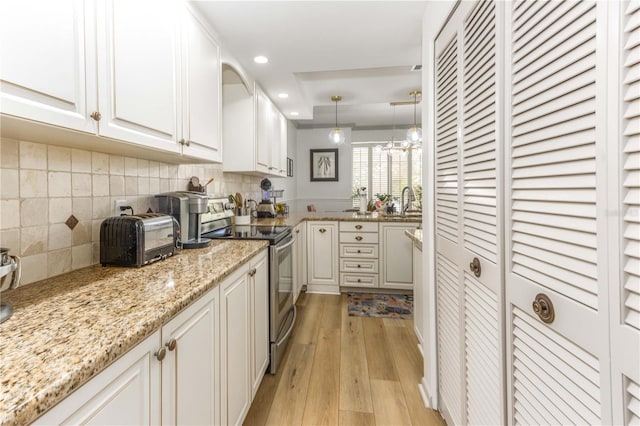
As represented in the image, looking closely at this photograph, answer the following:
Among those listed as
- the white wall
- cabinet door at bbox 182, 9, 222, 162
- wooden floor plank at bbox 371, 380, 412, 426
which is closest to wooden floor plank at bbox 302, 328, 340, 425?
wooden floor plank at bbox 371, 380, 412, 426

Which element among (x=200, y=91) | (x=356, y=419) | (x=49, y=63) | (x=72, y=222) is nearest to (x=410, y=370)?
(x=356, y=419)

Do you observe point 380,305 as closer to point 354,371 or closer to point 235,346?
point 354,371

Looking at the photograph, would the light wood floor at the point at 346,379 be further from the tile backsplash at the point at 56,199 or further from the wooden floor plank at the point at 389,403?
the tile backsplash at the point at 56,199

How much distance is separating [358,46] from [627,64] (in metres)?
1.90

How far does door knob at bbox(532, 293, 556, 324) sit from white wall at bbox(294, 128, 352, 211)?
5394mm

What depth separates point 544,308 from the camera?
70cm

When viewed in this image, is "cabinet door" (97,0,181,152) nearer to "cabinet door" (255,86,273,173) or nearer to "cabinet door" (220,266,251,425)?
"cabinet door" (220,266,251,425)

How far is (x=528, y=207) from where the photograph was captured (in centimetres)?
77

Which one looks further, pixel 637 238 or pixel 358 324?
pixel 358 324

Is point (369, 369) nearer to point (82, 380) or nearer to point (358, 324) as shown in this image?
point (358, 324)

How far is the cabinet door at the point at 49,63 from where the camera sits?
74 cm

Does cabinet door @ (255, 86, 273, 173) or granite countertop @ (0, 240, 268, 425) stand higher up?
cabinet door @ (255, 86, 273, 173)

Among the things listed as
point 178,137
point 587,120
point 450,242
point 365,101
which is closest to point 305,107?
point 365,101

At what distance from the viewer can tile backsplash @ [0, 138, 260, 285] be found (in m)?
1.00
